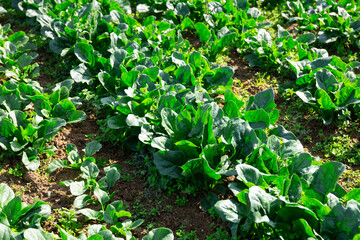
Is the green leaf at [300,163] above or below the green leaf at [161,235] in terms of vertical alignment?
above

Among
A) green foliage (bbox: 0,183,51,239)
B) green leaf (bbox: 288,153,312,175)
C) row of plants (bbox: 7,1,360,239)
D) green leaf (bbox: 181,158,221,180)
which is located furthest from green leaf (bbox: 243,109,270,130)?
green foliage (bbox: 0,183,51,239)

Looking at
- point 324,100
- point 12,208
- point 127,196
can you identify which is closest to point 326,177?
point 324,100

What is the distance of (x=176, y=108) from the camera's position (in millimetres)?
4320

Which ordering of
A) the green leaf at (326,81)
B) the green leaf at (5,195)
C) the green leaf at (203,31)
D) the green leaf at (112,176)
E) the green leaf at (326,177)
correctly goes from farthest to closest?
the green leaf at (203,31) → the green leaf at (326,81) → the green leaf at (112,176) → the green leaf at (5,195) → the green leaf at (326,177)

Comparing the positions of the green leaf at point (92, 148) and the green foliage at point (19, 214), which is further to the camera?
the green leaf at point (92, 148)

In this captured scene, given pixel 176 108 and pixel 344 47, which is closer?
pixel 176 108

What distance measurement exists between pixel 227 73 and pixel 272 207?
2317mm

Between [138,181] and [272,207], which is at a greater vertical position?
[272,207]

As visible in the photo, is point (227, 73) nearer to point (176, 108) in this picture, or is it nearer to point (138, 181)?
point (176, 108)

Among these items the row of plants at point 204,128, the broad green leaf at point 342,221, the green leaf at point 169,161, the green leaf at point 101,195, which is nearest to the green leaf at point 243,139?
the row of plants at point 204,128

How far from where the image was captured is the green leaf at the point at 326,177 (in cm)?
341

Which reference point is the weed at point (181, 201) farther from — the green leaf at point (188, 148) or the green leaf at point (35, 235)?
the green leaf at point (35, 235)

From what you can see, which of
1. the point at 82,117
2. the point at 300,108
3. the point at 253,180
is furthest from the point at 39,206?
the point at 300,108

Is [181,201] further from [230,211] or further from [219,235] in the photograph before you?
[230,211]
